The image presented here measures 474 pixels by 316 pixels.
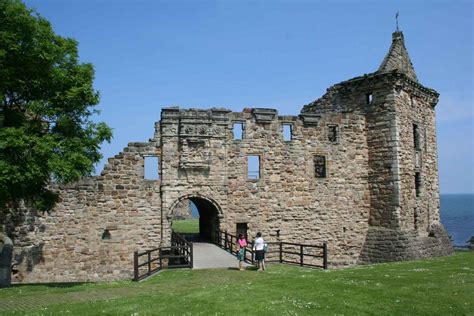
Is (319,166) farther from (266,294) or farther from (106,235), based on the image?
(266,294)

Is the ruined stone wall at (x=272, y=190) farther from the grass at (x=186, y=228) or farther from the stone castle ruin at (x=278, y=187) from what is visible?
the grass at (x=186, y=228)

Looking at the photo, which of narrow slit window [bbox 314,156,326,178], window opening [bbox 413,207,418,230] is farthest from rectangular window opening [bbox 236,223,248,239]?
window opening [bbox 413,207,418,230]

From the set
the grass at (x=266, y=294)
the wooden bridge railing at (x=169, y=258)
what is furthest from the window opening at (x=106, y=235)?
the grass at (x=266, y=294)

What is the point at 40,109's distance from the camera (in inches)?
602

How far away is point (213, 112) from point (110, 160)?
565 cm

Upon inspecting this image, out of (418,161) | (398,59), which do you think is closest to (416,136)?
(418,161)

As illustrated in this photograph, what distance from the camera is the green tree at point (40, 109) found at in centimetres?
1433

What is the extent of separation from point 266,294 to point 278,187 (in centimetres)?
1141

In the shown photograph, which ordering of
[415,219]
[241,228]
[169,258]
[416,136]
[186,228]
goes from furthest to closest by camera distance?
1. [186,228]
2. [416,136]
3. [415,219]
4. [241,228]
5. [169,258]

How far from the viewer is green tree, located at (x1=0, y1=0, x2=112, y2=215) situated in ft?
47.0

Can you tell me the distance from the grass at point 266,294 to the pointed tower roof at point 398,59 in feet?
43.9

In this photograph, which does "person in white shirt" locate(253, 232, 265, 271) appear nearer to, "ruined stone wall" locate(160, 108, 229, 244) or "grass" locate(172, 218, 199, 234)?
"ruined stone wall" locate(160, 108, 229, 244)

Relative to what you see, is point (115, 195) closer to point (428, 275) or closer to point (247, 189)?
point (247, 189)

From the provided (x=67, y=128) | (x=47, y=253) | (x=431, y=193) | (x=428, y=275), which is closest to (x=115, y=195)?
(x=47, y=253)
